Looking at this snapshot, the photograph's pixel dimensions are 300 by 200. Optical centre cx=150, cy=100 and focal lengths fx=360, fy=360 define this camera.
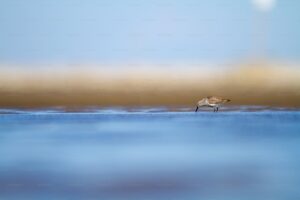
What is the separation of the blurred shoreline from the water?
8 centimetres

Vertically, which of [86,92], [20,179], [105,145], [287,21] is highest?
[287,21]

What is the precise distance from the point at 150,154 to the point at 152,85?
0.74m

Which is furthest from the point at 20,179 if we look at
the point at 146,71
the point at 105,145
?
the point at 146,71

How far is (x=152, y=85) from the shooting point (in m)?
2.72

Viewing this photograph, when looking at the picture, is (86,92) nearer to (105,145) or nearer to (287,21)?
(105,145)

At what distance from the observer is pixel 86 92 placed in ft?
8.90

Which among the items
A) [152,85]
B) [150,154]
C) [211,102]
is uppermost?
[152,85]

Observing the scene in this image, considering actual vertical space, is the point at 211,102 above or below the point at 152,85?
below

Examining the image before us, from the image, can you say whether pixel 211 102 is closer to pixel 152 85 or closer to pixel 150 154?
pixel 152 85

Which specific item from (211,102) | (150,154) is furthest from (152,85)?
(150,154)

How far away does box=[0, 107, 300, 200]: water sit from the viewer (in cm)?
168

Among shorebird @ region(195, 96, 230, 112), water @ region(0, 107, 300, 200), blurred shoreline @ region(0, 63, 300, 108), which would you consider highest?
blurred shoreline @ region(0, 63, 300, 108)

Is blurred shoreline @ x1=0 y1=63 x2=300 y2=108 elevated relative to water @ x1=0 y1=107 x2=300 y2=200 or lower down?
elevated

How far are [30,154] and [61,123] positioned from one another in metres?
0.50
